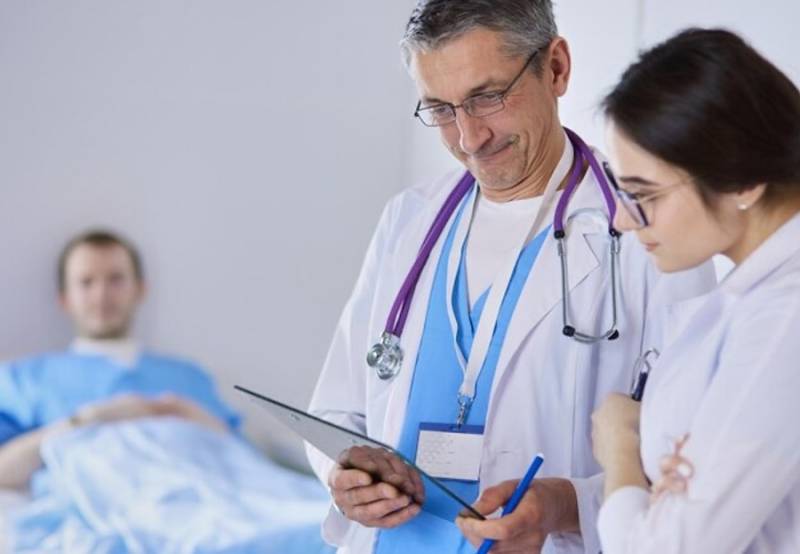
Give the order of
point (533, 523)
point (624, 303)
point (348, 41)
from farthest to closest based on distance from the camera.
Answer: point (348, 41)
point (624, 303)
point (533, 523)

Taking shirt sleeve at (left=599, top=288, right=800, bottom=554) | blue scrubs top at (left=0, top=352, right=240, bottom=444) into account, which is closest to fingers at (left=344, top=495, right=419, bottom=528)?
shirt sleeve at (left=599, top=288, right=800, bottom=554)

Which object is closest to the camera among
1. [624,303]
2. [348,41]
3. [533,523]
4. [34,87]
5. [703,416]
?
[703,416]

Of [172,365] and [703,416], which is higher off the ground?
[703,416]

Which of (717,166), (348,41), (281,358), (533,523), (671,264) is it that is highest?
(348,41)

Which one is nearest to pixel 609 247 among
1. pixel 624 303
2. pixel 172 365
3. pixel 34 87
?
pixel 624 303

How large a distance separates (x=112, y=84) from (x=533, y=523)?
270 centimetres

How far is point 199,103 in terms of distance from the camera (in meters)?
3.83

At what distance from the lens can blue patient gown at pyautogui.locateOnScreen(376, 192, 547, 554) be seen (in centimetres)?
163

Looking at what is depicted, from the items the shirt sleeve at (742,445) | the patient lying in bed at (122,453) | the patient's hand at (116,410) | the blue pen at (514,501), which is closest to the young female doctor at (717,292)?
the shirt sleeve at (742,445)

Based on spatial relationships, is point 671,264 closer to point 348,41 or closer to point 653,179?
point 653,179

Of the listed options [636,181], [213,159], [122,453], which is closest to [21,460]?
[122,453]

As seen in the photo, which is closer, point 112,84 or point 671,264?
point 671,264

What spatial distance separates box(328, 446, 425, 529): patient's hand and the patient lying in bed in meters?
1.18

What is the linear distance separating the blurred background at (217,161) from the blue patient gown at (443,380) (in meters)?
2.16
